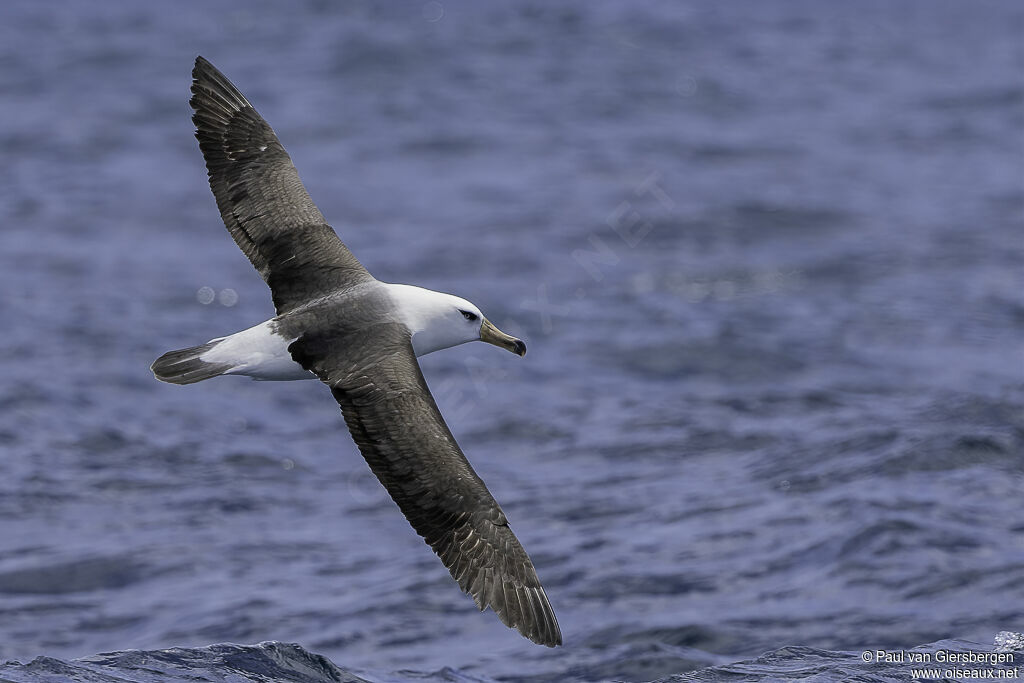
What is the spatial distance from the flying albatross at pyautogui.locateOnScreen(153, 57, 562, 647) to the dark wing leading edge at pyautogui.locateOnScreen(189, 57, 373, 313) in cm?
1

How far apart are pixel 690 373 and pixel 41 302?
892cm

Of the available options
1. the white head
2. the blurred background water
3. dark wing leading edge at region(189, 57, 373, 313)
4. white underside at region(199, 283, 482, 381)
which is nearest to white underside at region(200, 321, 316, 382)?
white underside at region(199, 283, 482, 381)

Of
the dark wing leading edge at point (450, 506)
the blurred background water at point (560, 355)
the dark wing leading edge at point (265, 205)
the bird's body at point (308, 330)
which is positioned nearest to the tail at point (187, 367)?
the bird's body at point (308, 330)

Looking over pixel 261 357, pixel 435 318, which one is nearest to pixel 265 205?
pixel 261 357

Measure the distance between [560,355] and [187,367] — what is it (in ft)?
32.2

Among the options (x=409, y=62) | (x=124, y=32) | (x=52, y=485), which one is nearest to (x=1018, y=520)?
(x=52, y=485)

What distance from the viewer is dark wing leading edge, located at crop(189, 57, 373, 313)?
10359 mm

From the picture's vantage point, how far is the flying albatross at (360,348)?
8.75 m

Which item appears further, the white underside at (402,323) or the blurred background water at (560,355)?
the blurred background water at (560,355)

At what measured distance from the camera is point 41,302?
20141 millimetres

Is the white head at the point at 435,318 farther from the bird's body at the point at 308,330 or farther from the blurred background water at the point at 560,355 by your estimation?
the blurred background water at the point at 560,355

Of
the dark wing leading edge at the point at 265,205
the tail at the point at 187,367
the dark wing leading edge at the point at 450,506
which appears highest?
the dark wing leading edge at the point at 265,205

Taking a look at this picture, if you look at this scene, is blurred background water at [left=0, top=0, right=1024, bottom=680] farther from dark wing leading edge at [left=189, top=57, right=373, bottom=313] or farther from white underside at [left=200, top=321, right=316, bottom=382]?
dark wing leading edge at [left=189, top=57, right=373, bottom=313]

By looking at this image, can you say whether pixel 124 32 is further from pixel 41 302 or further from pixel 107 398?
pixel 107 398
